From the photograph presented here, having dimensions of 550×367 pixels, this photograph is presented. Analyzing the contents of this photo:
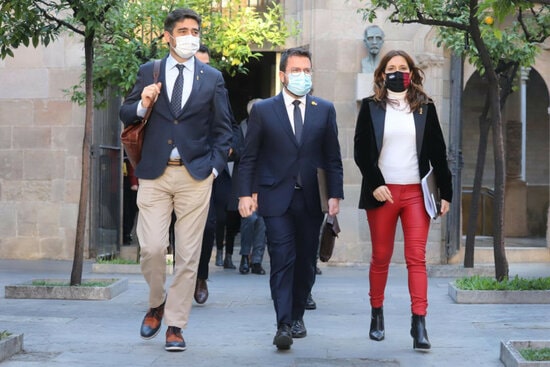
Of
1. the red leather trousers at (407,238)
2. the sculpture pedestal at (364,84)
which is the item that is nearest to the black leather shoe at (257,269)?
the sculpture pedestal at (364,84)

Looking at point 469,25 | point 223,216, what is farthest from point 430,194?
point 223,216

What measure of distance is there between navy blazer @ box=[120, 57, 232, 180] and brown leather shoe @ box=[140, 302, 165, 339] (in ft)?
2.95

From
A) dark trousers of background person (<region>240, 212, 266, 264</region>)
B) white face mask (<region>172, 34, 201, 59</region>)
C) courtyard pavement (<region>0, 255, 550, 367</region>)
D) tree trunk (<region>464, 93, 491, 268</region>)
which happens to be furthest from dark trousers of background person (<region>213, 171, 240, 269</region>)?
white face mask (<region>172, 34, 201, 59</region>)

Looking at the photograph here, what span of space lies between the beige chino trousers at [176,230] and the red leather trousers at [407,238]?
1174 mm

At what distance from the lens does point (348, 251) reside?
16047 millimetres

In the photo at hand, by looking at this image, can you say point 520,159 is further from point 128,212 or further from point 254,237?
point 254,237

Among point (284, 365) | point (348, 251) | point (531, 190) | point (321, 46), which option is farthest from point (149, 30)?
point (531, 190)

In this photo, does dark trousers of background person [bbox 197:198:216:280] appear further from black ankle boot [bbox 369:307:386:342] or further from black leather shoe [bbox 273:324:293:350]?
black leather shoe [bbox 273:324:293:350]

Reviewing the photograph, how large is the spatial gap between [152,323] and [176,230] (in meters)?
0.64

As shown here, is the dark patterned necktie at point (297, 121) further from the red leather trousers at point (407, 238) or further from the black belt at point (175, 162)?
the black belt at point (175, 162)

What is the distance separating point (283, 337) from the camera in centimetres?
737

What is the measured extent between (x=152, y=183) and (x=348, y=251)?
8.78 meters

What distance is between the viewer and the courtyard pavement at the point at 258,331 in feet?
23.5

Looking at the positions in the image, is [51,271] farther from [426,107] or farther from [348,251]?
[426,107]
